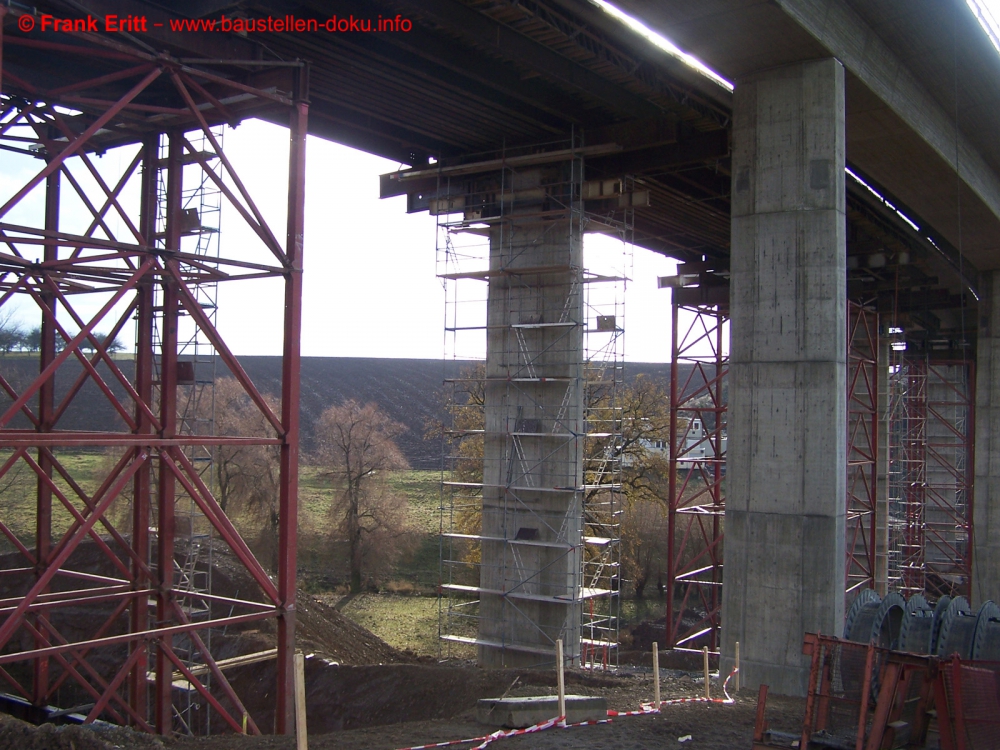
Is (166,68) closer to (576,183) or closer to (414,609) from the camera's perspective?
(576,183)

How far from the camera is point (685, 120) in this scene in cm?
1803

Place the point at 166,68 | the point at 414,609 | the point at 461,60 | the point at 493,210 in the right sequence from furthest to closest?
the point at 414,609, the point at 493,210, the point at 461,60, the point at 166,68

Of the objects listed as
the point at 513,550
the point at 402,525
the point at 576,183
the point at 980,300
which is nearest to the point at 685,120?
the point at 576,183

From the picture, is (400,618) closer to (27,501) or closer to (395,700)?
(395,700)

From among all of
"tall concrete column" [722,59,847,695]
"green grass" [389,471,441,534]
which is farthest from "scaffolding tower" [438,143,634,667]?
"green grass" [389,471,441,534]

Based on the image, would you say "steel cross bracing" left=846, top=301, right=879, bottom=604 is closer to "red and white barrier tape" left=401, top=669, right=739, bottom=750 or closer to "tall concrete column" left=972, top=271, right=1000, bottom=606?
"tall concrete column" left=972, top=271, right=1000, bottom=606

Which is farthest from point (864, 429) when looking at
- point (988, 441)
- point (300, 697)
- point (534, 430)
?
point (300, 697)

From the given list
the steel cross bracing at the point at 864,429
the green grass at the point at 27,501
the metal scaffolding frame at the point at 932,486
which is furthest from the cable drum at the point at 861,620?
the green grass at the point at 27,501

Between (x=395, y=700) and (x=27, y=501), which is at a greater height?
(x=27, y=501)

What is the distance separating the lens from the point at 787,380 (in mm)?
13227

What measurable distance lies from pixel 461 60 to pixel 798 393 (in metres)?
7.60

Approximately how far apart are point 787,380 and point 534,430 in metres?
6.83

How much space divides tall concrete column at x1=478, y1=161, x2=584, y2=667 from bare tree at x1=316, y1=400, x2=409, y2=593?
19.1 metres

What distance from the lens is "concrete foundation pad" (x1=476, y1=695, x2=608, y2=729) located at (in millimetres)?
10562
